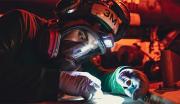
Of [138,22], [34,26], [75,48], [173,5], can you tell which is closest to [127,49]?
[138,22]

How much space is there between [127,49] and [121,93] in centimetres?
56

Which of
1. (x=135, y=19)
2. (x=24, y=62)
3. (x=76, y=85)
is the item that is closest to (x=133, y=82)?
(x=76, y=85)

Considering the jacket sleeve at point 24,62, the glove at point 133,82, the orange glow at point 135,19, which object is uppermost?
the orange glow at point 135,19

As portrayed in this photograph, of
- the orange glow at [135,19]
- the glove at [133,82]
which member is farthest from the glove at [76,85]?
the orange glow at [135,19]

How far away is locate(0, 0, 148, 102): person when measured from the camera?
0.91 meters

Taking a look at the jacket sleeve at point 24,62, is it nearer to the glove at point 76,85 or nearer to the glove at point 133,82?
the glove at point 76,85

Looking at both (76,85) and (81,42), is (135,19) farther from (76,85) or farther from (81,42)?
(76,85)

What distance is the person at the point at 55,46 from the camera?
0.91 meters

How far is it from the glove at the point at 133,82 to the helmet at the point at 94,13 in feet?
0.50

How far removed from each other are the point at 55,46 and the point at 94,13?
19cm

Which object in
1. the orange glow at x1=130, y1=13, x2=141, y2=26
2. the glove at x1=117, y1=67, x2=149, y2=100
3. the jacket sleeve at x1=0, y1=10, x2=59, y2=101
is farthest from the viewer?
the orange glow at x1=130, y1=13, x2=141, y2=26

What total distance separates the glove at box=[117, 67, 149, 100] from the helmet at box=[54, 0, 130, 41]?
0.15 metres

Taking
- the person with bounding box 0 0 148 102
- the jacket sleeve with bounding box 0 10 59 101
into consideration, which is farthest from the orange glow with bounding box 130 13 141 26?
the jacket sleeve with bounding box 0 10 59 101

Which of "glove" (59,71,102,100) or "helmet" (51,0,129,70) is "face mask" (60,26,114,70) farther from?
"glove" (59,71,102,100)
